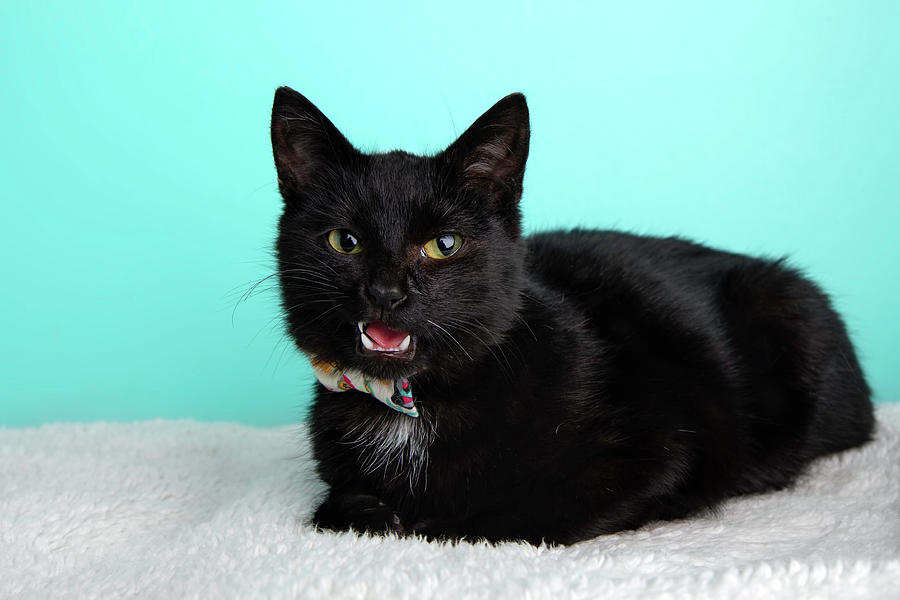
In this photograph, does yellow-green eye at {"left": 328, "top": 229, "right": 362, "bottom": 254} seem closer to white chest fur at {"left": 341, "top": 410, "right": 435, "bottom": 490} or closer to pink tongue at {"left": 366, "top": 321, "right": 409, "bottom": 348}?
pink tongue at {"left": 366, "top": 321, "right": 409, "bottom": 348}

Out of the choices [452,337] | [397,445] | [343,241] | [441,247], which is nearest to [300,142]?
[343,241]

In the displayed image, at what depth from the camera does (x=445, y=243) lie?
1.33 m

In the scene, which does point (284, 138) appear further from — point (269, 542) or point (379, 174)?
point (269, 542)

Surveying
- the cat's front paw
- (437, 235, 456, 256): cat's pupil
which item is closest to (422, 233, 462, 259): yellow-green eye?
(437, 235, 456, 256): cat's pupil

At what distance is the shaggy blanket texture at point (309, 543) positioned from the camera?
105 cm

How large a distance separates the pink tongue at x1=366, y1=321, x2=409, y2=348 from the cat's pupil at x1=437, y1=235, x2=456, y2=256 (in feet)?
0.52

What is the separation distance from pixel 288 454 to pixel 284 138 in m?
0.92

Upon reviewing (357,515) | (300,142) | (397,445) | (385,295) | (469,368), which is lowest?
(357,515)

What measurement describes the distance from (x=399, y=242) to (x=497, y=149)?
27 cm

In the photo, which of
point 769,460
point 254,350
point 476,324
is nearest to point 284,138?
point 476,324

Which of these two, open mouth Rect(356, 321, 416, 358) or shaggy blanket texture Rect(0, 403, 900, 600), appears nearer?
shaggy blanket texture Rect(0, 403, 900, 600)

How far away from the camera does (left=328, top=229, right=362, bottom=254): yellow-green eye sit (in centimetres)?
132

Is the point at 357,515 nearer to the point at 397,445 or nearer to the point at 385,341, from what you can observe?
the point at 397,445

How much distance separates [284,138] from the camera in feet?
4.73
